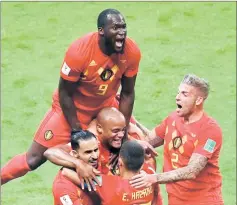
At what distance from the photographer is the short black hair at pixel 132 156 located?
7027 millimetres

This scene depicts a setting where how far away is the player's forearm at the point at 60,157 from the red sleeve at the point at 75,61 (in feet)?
1.85

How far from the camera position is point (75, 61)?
7664 mm

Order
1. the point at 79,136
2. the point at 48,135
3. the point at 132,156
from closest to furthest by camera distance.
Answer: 1. the point at 132,156
2. the point at 79,136
3. the point at 48,135

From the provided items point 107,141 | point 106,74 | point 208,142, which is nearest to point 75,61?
point 106,74

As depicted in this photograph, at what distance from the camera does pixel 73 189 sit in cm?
735

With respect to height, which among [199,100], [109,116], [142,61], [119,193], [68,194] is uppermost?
[199,100]

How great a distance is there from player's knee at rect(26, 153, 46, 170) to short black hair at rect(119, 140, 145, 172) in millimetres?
1512

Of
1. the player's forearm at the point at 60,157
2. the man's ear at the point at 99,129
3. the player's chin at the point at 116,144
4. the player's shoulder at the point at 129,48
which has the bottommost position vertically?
the player's forearm at the point at 60,157

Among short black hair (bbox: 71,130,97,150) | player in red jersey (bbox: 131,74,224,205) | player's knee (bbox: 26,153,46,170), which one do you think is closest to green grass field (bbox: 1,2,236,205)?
player's knee (bbox: 26,153,46,170)

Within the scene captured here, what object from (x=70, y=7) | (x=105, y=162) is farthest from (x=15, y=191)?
(x=70, y=7)

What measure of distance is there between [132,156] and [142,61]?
6.19 m

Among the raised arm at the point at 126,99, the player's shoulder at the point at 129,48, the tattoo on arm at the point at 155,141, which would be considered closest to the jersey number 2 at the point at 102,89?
the raised arm at the point at 126,99

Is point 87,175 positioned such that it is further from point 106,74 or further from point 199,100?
point 199,100

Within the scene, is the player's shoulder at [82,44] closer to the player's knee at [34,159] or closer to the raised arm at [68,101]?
the raised arm at [68,101]
